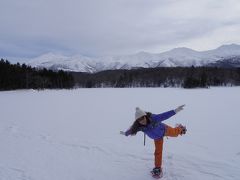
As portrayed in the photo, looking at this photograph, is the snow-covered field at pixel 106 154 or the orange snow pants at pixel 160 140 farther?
the snow-covered field at pixel 106 154

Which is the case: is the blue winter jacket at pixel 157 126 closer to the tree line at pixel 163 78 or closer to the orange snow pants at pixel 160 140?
the orange snow pants at pixel 160 140

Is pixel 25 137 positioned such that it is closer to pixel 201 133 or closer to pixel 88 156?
pixel 88 156

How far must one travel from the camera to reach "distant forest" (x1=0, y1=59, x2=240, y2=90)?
228ft

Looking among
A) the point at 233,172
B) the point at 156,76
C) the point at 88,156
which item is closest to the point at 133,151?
the point at 88,156

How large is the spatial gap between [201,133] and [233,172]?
545cm

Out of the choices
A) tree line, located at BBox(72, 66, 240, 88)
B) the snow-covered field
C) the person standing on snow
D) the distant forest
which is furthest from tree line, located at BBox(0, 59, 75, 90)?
the person standing on snow

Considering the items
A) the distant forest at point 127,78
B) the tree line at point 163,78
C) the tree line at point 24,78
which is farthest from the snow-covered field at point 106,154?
the tree line at point 163,78

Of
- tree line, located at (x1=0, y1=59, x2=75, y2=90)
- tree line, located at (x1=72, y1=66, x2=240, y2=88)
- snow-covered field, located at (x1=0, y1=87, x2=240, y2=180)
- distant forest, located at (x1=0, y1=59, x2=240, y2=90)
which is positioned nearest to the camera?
snow-covered field, located at (x1=0, y1=87, x2=240, y2=180)

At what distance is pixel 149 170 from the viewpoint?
6.30 m

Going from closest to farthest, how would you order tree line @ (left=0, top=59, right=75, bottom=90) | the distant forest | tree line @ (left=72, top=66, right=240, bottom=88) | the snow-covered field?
the snow-covered field → tree line @ (left=0, top=59, right=75, bottom=90) → the distant forest → tree line @ (left=72, top=66, right=240, bottom=88)

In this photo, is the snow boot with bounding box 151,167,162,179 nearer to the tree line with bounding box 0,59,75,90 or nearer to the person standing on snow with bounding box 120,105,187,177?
the person standing on snow with bounding box 120,105,187,177

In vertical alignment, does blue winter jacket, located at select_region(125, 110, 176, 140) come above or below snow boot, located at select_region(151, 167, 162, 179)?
above

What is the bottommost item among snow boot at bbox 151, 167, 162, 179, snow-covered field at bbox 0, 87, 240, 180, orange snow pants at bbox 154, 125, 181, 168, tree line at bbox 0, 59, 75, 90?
snow-covered field at bbox 0, 87, 240, 180

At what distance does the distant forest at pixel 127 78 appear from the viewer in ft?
228
